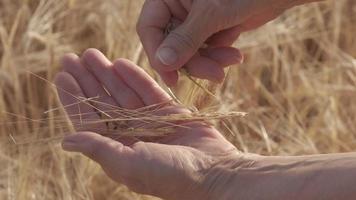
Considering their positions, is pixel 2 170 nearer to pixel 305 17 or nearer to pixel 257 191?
pixel 257 191

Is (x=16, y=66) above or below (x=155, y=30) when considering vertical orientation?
below

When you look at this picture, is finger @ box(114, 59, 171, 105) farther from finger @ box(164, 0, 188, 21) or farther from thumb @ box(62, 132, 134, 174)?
thumb @ box(62, 132, 134, 174)

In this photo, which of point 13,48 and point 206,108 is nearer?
point 206,108

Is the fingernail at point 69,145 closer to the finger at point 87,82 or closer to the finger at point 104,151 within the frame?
the finger at point 104,151

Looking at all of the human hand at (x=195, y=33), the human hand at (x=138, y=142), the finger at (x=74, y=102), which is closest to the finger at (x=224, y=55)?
the human hand at (x=195, y=33)

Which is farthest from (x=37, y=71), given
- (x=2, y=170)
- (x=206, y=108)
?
(x=206, y=108)

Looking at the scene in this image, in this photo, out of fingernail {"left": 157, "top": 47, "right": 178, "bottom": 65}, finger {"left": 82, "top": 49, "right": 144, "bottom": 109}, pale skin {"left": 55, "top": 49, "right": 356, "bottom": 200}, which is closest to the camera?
pale skin {"left": 55, "top": 49, "right": 356, "bottom": 200}

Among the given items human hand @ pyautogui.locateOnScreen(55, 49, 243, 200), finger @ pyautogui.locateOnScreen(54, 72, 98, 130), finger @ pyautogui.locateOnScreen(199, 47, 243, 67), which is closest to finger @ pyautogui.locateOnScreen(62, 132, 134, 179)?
human hand @ pyautogui.locateOnScreen(55, 49, 243, 200)
